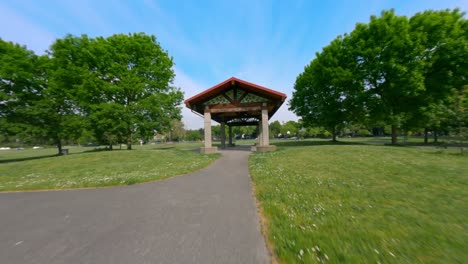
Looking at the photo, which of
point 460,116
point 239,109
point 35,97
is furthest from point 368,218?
point 35,97

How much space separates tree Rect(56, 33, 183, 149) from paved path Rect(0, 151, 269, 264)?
45.1 feet

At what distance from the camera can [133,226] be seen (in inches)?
133

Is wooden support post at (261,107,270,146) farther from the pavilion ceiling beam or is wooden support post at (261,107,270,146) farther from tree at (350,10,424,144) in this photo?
tree at (350,10,424,144)

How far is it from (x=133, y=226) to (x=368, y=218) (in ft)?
15.4

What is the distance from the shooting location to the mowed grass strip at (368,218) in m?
2.28

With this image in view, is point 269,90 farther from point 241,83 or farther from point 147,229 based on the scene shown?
point 147,229

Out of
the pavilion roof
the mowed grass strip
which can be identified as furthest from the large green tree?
the mowed grass strip

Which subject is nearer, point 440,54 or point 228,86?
point 228,86

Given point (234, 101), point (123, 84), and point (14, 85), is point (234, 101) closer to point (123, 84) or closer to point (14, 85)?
point (123, 84)

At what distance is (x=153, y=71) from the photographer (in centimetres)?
1947

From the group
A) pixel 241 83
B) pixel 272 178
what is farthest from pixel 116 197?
pixel 241 83

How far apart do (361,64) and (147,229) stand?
24447 millimetres

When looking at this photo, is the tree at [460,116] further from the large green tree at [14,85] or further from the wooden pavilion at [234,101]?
the large green tree at [14,85]

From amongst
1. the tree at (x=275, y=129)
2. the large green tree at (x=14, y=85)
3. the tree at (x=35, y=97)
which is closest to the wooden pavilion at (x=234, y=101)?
the tree at (x=35, y=97)
